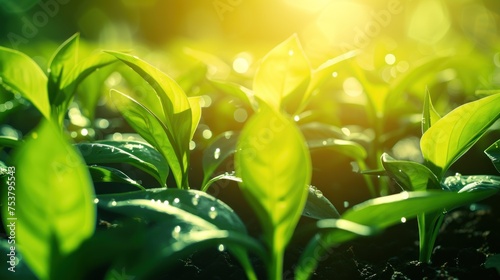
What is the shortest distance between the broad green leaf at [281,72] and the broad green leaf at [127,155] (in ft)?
0.81

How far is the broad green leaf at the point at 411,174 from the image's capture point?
2.70ft

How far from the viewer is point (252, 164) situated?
634 mm

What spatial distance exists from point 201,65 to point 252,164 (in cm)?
94

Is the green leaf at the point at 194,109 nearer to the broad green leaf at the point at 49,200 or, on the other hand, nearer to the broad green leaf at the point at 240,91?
the broad green leaf at the point at 240,91

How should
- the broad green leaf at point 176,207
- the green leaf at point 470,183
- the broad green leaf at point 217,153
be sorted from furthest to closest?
1. the broad green leaf at point 217,153
2. the green leaf at point 470,183
3. the broad green leaf at point 176,207

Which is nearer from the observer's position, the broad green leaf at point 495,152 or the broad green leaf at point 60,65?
the broad green leaf at point 495,152

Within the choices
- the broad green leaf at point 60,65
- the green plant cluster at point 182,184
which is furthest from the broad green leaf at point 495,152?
the broad green leaf at point 60,65

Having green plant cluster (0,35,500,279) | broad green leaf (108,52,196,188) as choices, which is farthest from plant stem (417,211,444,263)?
broad green leaf (108,52,196,188)

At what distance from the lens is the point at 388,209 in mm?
670

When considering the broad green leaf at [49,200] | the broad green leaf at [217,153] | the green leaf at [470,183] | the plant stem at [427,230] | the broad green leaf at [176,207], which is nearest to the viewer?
the broad green leaf at [49,200]

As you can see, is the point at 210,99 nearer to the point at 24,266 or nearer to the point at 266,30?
the point at 24,266

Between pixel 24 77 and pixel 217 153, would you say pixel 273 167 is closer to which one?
pixel 217 153

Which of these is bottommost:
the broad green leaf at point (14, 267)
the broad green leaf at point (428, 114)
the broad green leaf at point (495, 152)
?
the broad green leaf at point (14, 267)

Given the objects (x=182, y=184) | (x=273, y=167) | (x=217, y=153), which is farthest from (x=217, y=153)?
(x=273, y=167)
